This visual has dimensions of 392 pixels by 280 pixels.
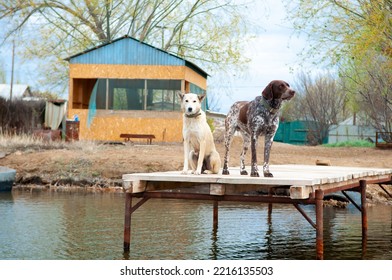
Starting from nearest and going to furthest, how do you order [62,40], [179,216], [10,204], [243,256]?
[243,256] < [179,216] < [10,204] < [62,40]

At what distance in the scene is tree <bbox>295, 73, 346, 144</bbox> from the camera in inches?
1515

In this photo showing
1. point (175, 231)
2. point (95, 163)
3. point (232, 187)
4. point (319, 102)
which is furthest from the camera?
point (319, 102)

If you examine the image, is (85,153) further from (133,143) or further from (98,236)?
(98,236)

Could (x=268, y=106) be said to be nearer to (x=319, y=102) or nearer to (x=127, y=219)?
(x=127, y=219)

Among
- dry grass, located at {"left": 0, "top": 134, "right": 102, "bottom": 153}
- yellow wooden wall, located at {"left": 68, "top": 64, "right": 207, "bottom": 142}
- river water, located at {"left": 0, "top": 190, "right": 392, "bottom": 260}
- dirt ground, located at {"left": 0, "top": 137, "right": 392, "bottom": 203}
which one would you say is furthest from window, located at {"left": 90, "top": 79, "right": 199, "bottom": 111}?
river water, located at {"left": 0, "top": 190, "right": 392, "bottom": 260}

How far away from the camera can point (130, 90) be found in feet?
89.0

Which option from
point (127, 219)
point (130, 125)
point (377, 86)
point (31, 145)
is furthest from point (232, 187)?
point (377, 86)

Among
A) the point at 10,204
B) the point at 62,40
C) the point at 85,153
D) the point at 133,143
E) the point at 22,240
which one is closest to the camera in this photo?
the point at 22,240

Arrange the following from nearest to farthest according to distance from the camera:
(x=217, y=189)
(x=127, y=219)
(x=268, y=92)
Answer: (x=217, y=189), (x=268, y=92), (x=127, y=219)

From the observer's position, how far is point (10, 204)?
1490 centimetres

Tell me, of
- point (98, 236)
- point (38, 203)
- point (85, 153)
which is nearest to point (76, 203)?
point (38, 203)

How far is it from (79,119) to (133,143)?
8.35ft

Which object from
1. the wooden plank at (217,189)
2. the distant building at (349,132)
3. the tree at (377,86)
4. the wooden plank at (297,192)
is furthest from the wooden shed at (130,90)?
the wooden plank at (297,192)

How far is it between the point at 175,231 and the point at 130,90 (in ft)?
51.6
